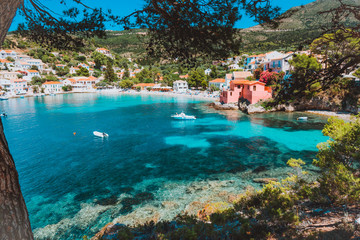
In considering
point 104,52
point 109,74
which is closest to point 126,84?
point 109,74

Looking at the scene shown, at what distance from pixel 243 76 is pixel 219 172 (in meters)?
46.6

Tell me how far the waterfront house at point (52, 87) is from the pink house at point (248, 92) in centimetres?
7466

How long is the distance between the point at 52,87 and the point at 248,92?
80829 millimetres

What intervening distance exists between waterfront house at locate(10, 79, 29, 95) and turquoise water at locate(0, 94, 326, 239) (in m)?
57.2

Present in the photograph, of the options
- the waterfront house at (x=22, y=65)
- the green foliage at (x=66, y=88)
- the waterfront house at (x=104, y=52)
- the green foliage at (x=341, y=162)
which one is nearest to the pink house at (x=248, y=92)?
the green foliage at (x=341, y=162)

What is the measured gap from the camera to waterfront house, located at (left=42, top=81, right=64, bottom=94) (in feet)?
268

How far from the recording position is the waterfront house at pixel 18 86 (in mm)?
74250

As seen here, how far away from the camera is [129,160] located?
1667 centimetres

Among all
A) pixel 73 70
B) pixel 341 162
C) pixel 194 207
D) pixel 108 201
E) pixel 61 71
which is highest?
pixel 73 70

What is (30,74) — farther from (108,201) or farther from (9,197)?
(9,197)

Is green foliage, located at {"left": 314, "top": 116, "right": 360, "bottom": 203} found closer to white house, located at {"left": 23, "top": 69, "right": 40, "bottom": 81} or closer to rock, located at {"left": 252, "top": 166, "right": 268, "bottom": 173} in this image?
rock, located at {"left": 252, "top": 166, "right": 268, "bottom": 173}

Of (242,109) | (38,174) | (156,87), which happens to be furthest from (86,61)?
(38,174)

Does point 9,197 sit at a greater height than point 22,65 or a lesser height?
lesser

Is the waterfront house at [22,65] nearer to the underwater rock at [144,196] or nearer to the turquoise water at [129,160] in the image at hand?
Result: the turquoise water at [129,160]
